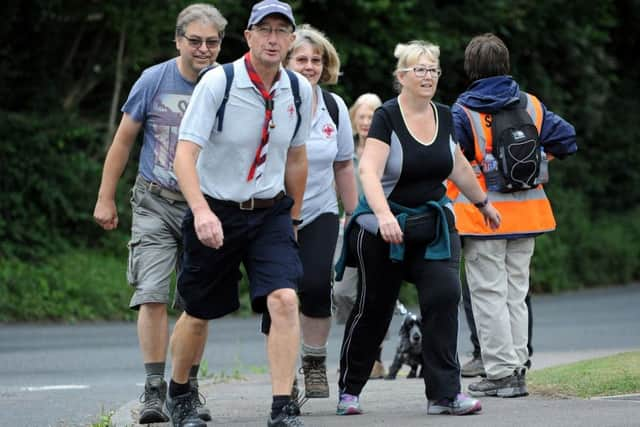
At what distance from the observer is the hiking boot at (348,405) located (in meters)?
7.27

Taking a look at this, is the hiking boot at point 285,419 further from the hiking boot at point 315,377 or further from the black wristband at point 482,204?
the black wristband at point 482,204

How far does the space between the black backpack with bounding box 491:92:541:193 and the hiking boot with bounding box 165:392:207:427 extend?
245 centimetres

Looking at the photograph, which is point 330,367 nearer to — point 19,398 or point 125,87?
point 19,398

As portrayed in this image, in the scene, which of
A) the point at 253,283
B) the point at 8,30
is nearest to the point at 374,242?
the point at 253,283

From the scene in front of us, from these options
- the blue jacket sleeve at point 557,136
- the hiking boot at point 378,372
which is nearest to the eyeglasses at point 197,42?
the blue jacket sleeve at point 557,136

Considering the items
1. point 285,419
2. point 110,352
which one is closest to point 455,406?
point 285,419

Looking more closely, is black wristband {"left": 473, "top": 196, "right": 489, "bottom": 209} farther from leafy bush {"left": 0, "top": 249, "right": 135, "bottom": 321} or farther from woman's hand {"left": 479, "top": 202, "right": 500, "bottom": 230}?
leafy bush {"left": 0, "top": 249, "right": 135, "bottom": 321}

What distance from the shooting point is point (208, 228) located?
19.3ft

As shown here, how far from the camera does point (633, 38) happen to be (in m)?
28.7

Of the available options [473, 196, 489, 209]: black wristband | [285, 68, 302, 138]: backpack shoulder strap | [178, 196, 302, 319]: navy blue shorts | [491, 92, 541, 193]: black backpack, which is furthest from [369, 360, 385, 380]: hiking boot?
[285, 68, 302, 138]: backpack shoulder strap

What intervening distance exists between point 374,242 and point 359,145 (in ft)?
10.1

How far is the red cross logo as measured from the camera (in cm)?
775

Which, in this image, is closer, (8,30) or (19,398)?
(19,398)

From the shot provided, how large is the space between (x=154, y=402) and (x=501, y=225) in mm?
2390
